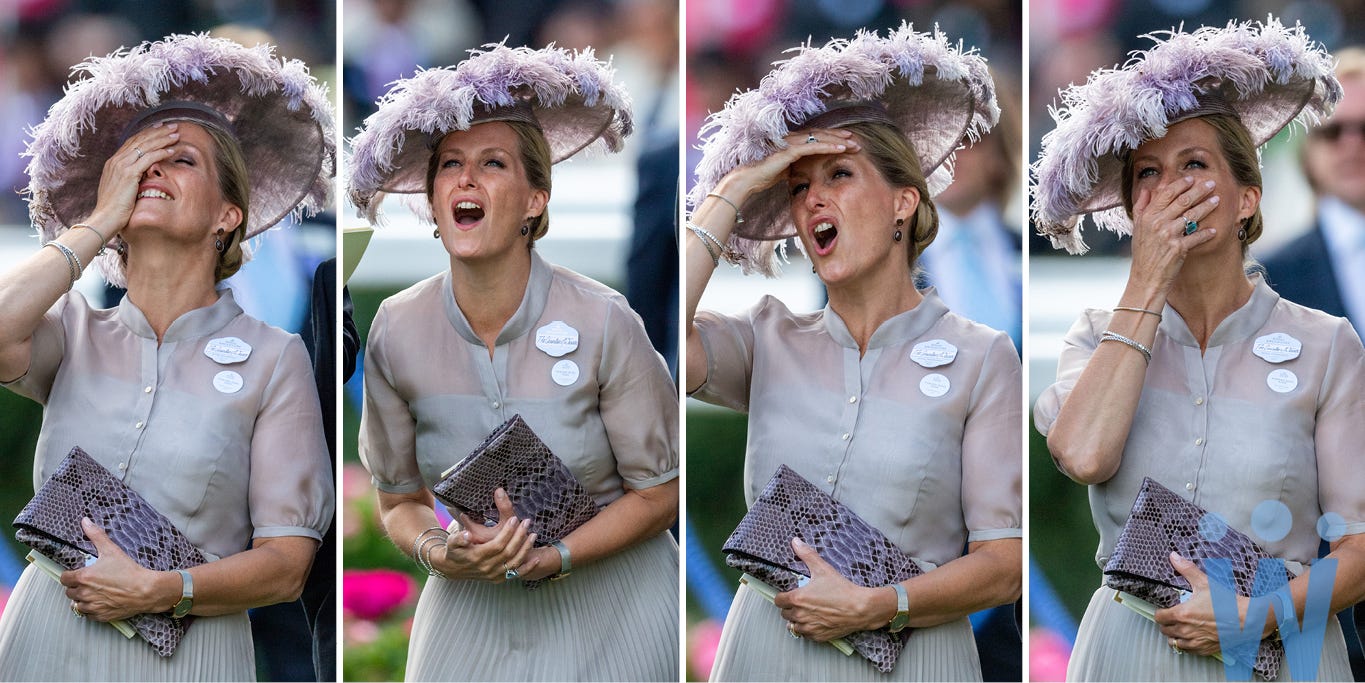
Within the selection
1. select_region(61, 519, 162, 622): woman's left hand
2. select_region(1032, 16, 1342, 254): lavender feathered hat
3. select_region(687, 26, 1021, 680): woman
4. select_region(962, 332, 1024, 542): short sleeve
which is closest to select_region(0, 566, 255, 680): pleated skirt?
select_region(61, 519, 162, 622): woman's left hand

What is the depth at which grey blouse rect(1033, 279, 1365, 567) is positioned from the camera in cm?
371

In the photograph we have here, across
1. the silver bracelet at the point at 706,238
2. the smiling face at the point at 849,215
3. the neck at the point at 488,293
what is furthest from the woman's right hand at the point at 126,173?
the smiling face at the point at 849,215

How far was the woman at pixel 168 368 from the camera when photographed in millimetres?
3812

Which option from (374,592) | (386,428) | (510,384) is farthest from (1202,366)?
(374,592)

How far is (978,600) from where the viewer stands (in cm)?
378

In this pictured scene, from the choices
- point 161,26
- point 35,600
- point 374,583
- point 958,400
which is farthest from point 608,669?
point 161,26

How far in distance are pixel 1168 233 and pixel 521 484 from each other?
5.20 feet

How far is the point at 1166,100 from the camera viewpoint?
381 cm

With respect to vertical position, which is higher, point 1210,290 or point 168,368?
point 1210,290

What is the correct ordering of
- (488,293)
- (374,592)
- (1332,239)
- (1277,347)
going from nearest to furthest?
(1277,347), (488,293), (1332,239), (374,592)

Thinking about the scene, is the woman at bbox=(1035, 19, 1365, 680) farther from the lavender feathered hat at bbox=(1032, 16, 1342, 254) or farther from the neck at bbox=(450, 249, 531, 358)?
the neck at bbox=(450, 249, 531, 358)

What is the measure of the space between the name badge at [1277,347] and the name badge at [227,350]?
7.74ft

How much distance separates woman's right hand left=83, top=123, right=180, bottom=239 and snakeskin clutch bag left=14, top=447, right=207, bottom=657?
0.55 metres

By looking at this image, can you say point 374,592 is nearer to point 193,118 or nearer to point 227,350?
point 227,350
